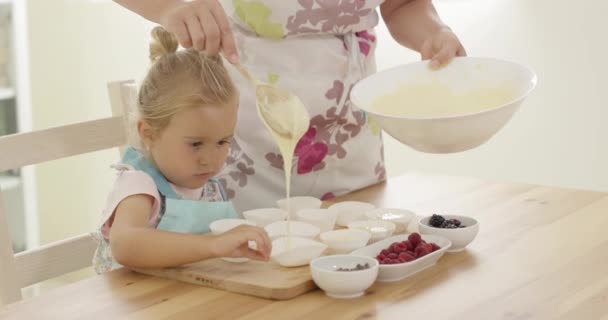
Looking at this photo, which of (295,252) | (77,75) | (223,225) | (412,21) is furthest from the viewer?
(77,75)

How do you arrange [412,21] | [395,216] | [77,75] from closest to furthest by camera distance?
[395,216] → [412,21] → [77,75]

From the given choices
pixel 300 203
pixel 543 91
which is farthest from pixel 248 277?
pixel 543 91

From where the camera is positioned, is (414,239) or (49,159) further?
(49,159)

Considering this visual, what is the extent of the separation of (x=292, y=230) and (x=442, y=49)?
41 centimetres

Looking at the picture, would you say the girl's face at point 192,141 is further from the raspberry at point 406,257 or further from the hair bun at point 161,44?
the raspberry at point 406,257

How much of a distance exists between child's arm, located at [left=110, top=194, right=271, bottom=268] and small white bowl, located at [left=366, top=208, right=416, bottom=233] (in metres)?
0.29

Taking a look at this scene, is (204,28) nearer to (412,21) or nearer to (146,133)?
(146,133)

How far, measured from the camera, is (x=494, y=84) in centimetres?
146

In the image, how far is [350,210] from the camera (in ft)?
5.08

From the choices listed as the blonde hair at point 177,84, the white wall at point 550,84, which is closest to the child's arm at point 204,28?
the blonde hair at point 177,84

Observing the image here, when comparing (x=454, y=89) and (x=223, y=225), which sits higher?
(x=454, y=89)

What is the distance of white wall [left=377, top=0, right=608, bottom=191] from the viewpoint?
2.43 meters

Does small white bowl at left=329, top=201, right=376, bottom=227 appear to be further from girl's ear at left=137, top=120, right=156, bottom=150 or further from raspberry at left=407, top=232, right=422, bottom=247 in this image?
girl's ear at left=137, top=120, right=156, bottom=150

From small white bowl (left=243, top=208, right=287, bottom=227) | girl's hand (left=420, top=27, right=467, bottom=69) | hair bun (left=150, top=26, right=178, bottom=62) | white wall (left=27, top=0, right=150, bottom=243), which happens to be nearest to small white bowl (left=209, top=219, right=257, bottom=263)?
small white bowl (left=243, top=208, right=287, bottom=227)
